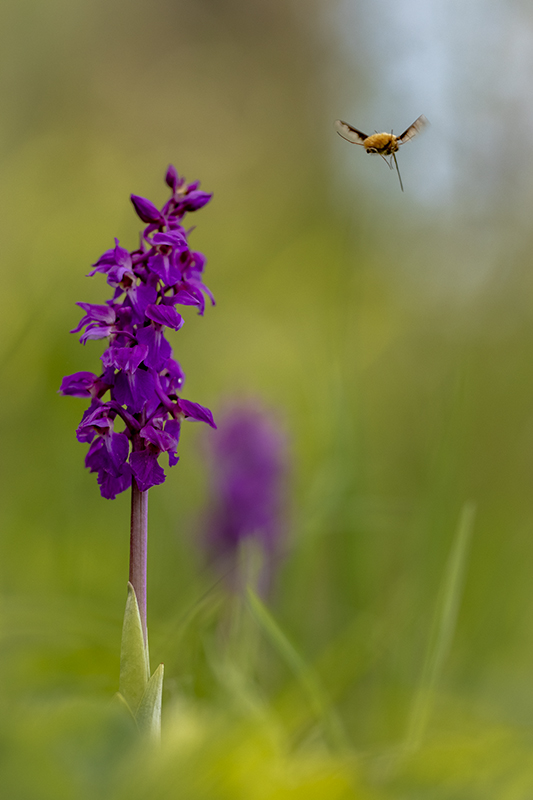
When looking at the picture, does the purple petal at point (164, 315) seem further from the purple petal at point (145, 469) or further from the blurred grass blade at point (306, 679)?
the blurred grass blade at point (306, 679)

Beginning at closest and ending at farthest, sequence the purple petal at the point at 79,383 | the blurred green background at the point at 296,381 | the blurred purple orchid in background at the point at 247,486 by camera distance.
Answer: the blurred green background at the point at 296,381 → the purple petal at the point at 79,383 → the blurred purple orchid in background at the point at 247,486

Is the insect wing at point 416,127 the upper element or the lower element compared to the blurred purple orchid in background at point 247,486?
lower

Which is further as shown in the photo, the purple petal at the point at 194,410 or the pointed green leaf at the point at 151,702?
the purple petal at the point at 194,410

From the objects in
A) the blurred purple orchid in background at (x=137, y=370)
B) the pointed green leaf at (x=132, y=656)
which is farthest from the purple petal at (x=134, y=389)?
the pointed green leaf at (x=132, y=656)

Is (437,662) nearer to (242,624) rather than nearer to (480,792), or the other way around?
(480,792)

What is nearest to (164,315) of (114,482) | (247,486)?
(114,482)

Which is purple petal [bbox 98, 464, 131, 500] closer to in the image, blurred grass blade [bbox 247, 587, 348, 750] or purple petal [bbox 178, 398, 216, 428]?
purple petal [bbox 178, 398, 216, 428]

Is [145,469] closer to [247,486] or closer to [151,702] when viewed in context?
[151,702]
